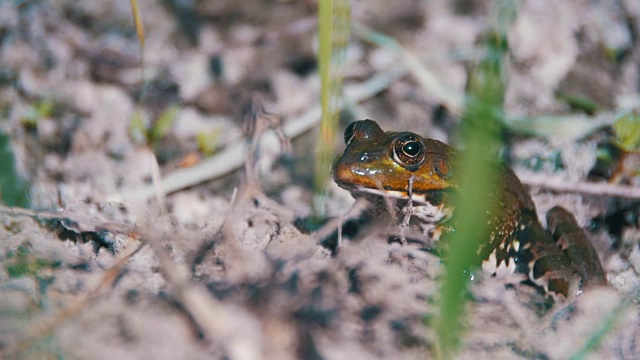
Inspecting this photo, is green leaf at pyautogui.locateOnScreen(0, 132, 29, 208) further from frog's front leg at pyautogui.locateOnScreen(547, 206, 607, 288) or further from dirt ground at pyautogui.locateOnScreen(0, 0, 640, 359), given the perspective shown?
frog's front leg at pyautogui.locateOnScreen(547, 206, 607, 288)

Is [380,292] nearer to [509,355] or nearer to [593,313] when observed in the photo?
[509,355]

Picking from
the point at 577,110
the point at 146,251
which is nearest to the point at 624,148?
the point at 577,110

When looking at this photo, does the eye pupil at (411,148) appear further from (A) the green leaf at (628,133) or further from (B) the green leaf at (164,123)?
(B) the green leaf at (164,123)

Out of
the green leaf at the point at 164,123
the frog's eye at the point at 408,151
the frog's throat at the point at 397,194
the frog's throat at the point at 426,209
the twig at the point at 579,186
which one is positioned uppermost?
the frog's eye at the point at 408,151

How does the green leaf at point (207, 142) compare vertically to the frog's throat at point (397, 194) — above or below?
below

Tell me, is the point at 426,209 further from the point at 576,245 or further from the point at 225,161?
the point at 225,161

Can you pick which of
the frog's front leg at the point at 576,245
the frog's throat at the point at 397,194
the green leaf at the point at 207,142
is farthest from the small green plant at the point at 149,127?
the frog's front leg at the point at 576,245

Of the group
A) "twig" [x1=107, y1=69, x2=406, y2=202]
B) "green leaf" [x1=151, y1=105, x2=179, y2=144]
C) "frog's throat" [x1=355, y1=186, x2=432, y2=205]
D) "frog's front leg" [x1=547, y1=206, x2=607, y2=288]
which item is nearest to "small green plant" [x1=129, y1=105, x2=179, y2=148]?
"green leaf" [x1=151, y1=105, x2=179, y2=144]
